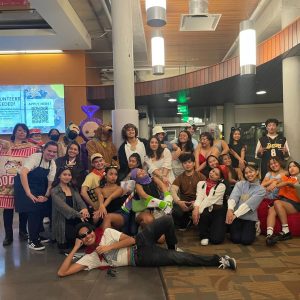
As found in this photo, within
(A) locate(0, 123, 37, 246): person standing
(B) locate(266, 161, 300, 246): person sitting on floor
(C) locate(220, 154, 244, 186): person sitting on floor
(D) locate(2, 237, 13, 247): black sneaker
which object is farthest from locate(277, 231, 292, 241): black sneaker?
(D) locate(2, 237, 13, 247): black sneaker

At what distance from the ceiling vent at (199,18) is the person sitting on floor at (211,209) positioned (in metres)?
1.93

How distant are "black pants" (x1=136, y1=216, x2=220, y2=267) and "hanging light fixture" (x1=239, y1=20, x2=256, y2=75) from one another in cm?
212

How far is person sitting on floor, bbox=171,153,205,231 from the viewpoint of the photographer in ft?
15.4

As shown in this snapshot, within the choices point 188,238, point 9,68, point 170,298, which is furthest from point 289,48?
point 9,68

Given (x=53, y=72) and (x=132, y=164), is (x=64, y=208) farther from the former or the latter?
(x=53, y=72)

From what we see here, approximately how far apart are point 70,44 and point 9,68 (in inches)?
72.2

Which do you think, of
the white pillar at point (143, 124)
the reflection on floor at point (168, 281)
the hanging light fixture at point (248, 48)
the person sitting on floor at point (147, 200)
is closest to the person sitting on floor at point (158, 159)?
the person sitting on floor at point (147, 200)

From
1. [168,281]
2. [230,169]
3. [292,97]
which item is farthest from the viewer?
[292,97]

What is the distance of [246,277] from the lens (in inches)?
126

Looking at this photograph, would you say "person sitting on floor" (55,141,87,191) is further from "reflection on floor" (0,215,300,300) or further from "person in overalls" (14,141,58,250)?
"reflection on floor" (0,215,300,300)

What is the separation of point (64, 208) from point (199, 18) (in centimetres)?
289

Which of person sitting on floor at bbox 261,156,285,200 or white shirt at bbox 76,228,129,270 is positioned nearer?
white shirt at bbox 76,228,129,270

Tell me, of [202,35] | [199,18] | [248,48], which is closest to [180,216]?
[248,48]

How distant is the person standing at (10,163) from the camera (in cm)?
451
